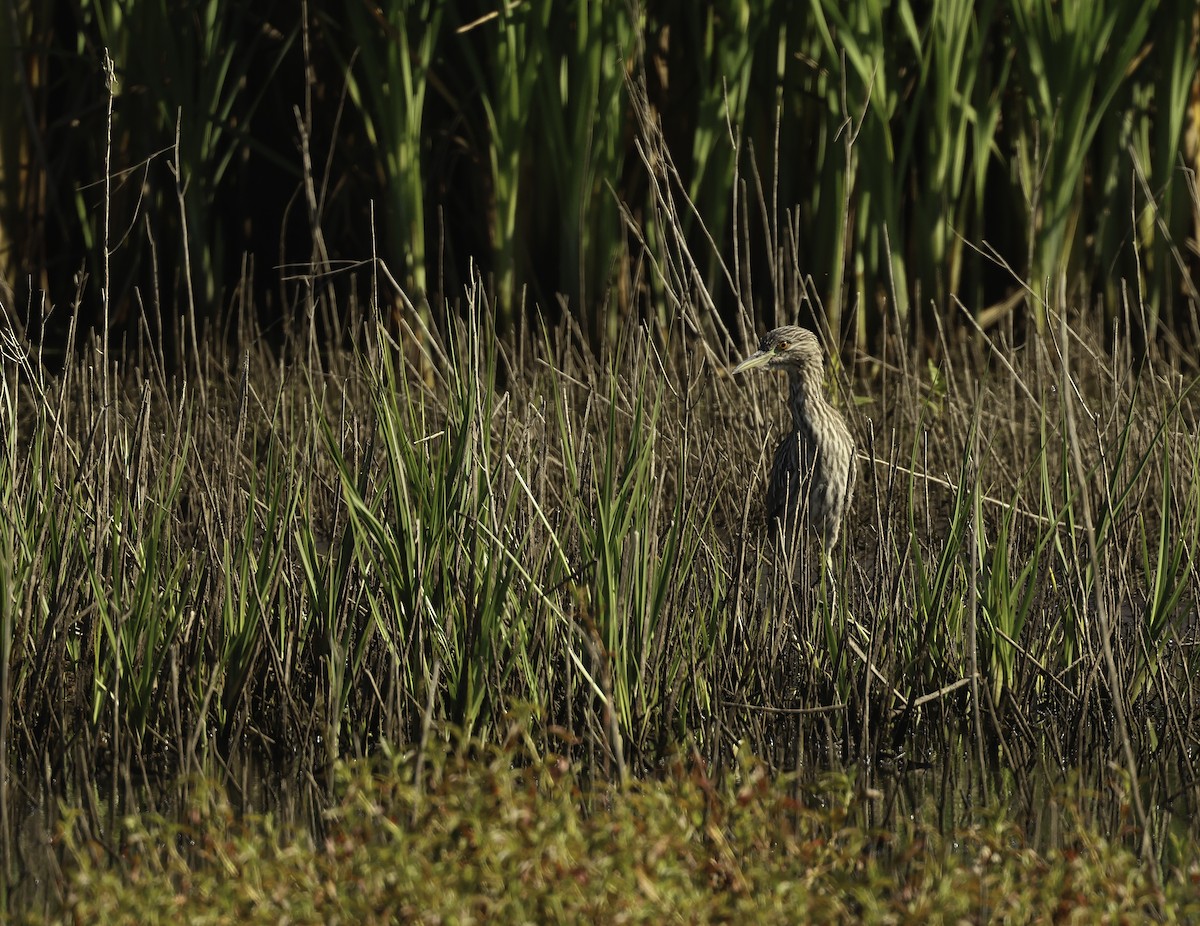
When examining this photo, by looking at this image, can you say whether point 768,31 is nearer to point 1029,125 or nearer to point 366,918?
point 1029,125

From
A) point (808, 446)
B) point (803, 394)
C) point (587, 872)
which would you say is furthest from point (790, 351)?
point (587, 872)

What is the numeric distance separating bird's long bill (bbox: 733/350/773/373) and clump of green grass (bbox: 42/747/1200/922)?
2.36 m

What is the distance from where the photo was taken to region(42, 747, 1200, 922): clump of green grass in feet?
7.66

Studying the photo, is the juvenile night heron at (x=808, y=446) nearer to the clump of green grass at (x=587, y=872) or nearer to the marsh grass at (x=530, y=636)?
the marsh grass at (x=530, y=636)

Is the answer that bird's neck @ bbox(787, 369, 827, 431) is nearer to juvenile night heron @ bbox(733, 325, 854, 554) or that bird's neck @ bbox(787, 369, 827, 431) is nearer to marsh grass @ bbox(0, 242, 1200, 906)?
juvenile night heron @ bbox(733, 325, 854, 554)

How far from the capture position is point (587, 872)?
240 cm

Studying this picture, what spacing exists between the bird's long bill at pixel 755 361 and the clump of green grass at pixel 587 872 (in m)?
2.36

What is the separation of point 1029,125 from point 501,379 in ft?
8.21

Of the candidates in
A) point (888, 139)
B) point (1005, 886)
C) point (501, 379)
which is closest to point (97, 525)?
point (1005, 886)

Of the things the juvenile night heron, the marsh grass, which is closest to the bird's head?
the juvenile night heron

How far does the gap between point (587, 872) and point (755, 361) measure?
2841 mm

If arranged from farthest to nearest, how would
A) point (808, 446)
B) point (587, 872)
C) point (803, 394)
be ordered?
1. point (803, 394)
2. point (808, 446)
3. point (587, 872)

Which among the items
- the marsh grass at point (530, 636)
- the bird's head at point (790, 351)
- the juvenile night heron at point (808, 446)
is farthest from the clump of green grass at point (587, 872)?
the bird's head at point (790, 351)

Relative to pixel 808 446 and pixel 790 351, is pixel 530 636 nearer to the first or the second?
pixel 808 446
